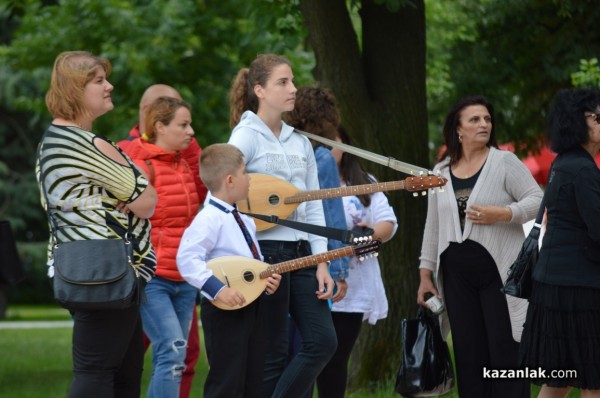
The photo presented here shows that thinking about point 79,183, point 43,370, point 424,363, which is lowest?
point 43,370

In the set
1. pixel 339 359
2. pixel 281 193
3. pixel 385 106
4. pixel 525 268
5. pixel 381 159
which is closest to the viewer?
pixel 525 268

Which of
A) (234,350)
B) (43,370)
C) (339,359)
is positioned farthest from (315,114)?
(43,370)

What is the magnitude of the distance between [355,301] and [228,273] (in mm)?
1498

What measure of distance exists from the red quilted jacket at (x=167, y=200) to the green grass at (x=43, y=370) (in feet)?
7.86

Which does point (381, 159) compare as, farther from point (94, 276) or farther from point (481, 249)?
point (94, 276)

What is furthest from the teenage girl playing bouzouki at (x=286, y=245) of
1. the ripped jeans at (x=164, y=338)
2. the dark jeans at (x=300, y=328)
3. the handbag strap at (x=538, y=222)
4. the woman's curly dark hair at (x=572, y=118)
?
the woman's curly dark hair at (x=572, y=118)

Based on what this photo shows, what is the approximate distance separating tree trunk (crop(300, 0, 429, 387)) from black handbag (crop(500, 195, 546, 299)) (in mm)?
3152

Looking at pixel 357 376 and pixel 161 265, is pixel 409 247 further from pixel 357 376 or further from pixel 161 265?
pixel 161 265

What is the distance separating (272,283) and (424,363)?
4.93 feet

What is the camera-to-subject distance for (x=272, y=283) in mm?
6148

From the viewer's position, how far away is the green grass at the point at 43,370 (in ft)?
31.4

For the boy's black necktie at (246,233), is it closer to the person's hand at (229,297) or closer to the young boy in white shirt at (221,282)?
the young boy in white shirt at (221,282)

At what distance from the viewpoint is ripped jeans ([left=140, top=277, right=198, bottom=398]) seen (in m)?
7.19

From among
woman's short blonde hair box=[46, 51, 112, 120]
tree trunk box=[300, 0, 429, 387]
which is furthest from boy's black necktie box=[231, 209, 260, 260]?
tree trunk box=[300, 0, 429, 387]
